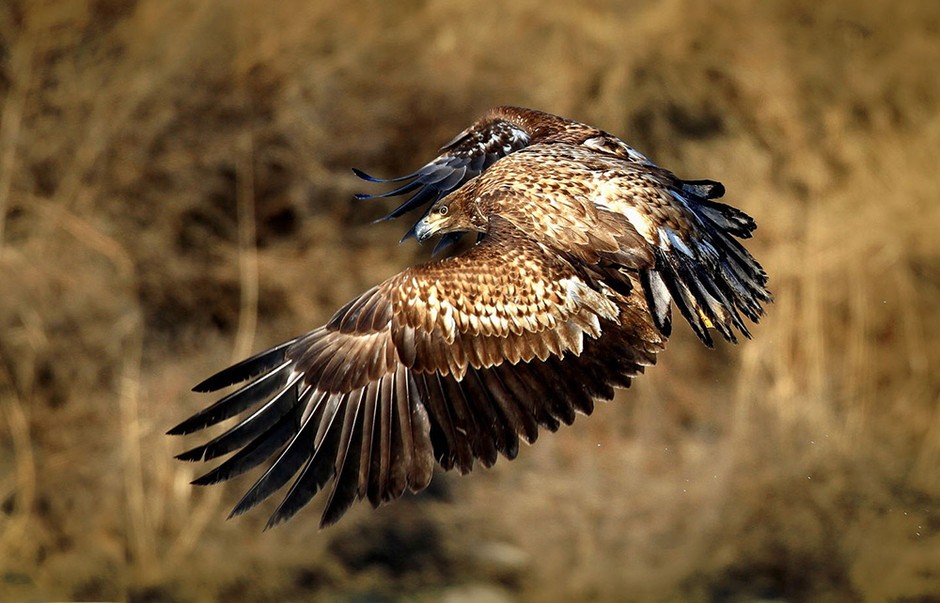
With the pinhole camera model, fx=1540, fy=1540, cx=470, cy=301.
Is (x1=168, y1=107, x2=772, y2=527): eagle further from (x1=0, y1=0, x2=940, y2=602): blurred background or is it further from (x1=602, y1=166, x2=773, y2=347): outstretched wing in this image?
(x1=0, y1=0, x2=940, y2=602): blurred background

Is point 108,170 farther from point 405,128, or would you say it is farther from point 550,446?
point 550,446

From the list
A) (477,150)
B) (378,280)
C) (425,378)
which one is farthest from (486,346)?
(378,280)

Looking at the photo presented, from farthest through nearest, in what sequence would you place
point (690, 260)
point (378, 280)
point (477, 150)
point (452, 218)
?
1. point (378, 280)
2. point (477, 150)
3. point (452, 218)
4. point (690, 260)

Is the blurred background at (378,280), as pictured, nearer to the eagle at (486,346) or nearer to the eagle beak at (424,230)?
the eagle beak at (424,230)

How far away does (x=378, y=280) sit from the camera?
35.9ft

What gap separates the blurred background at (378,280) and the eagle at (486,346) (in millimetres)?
4726

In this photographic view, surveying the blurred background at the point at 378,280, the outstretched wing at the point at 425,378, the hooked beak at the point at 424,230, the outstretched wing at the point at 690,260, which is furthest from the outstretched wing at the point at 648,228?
the blurred background at the point at 378,280

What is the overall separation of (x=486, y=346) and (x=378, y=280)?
5.11 m

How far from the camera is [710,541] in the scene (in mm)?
10953

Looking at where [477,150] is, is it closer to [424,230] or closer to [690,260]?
[424,230]

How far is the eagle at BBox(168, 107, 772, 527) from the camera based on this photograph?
574 centimetres

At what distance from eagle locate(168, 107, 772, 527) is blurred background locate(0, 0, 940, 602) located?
4.73 metres

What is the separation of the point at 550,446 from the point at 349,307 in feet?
17.7

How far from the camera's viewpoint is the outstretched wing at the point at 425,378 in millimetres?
5742
